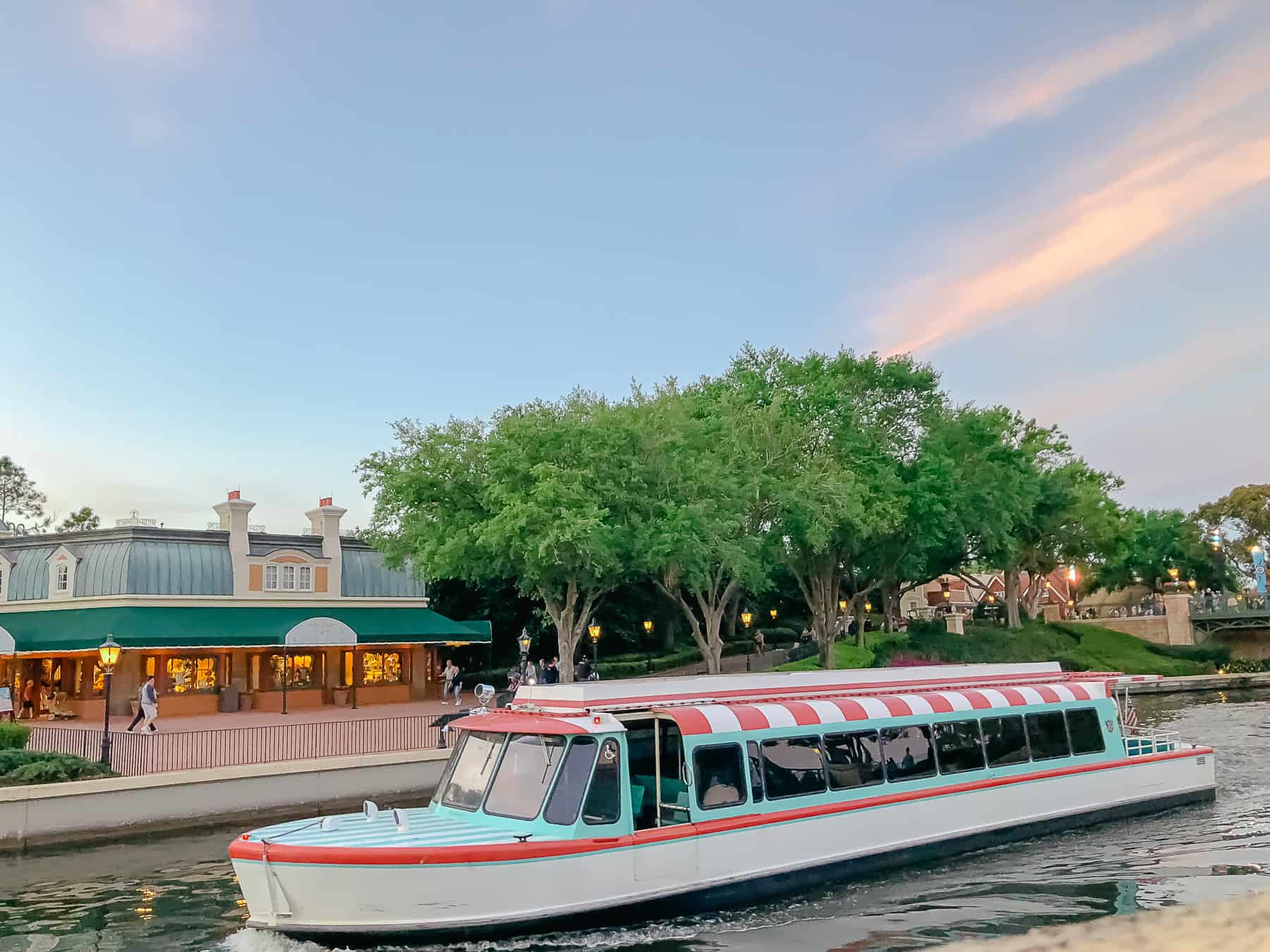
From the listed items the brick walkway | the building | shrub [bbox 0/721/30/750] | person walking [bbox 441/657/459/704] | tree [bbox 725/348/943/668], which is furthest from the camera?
person walking [bbox 441/657/459/704]

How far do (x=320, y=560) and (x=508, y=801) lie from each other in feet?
96.6

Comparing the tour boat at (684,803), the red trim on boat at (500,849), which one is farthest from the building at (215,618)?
the red trim on boat at (500,849)

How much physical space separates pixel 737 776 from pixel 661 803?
3.71 ft

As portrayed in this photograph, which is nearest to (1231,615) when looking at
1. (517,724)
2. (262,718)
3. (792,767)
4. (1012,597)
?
(1012,597)

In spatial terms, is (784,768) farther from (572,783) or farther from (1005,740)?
(1005,740)

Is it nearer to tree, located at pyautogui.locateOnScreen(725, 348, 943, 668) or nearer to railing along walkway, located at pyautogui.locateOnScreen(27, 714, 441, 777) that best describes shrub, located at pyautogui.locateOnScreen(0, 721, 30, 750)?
railing along walkway, located at pyautogui.locateOnScreen(27, 714, 441, 777)

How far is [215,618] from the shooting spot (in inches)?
1417

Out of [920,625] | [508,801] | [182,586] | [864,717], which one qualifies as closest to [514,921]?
[508,801]

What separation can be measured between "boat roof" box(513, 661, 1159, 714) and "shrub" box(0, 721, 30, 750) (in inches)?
568

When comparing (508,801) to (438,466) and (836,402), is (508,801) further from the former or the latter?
(836,402)

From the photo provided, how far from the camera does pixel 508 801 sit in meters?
12.9

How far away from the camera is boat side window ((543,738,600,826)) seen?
12.3 m

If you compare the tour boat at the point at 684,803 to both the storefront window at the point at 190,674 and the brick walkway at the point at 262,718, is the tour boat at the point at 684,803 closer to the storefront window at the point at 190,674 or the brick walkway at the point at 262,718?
the brick walkway at the point at 262,718

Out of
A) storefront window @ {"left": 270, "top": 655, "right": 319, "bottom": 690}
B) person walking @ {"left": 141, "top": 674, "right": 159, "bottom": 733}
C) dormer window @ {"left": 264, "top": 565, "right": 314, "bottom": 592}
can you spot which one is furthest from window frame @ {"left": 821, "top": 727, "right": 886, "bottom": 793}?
dormer window @ {"left": 264, "top": 565, "right": 314, "bottom": 592}
